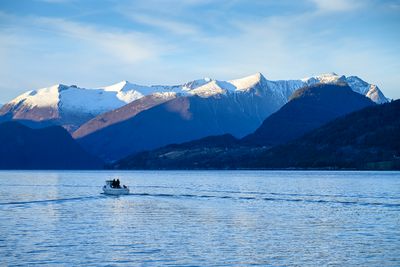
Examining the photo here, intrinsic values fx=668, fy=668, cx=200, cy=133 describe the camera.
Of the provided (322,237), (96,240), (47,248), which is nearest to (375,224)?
(322,237)

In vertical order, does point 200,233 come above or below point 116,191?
below

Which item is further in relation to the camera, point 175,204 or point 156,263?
point 175,204

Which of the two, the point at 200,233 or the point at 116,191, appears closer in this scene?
the point at 200,233

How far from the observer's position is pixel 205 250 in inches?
2916

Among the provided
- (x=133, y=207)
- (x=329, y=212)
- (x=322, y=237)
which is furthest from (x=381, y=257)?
(x=133, y=207)

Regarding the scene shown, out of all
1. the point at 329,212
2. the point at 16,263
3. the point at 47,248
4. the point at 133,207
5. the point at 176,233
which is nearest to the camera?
the point at 16,263

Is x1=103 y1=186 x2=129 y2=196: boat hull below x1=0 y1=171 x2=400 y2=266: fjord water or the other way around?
the other way around

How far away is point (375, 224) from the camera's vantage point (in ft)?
327

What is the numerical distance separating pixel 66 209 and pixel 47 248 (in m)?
52.9

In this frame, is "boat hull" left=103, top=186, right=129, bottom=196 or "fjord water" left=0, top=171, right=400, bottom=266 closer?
"fjord water" left=0, top=171, right=400, bottom=266

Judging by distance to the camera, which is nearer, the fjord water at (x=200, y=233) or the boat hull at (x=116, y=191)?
the fjord water at (x=200, y=233)

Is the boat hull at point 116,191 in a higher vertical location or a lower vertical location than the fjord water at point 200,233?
Result: higher

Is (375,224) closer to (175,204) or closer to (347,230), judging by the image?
(347,230)

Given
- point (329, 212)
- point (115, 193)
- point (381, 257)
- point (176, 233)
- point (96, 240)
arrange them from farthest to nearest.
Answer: point (115, 193) → point (329, 212) → point (176, 233) → point (96, 240) → point (381, 257)
